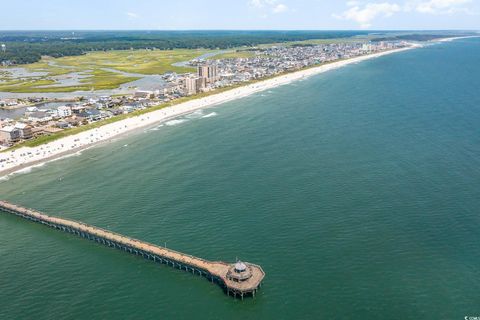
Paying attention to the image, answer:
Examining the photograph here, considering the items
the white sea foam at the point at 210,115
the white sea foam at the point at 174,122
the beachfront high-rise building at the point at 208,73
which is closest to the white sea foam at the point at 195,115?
the white sea foam at the point at 210,115

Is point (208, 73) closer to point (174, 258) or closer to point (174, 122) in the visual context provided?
point (174, 122)

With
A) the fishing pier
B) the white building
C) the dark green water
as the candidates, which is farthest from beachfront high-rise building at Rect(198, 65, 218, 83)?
the fishing pier

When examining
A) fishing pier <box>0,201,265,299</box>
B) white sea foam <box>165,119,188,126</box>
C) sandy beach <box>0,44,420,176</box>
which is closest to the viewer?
fishing pier <box>0,201,265,299</box>

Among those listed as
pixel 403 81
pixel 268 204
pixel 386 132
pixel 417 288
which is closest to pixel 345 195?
pixel 268 204

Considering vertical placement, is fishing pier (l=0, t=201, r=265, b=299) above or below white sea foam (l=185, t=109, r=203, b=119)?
below

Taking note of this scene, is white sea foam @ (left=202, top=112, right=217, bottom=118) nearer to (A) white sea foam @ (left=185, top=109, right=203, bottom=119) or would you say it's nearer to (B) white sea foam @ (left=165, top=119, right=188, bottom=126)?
(A) white sea foam @ (left=185, top=109, right=203, bottom=119)

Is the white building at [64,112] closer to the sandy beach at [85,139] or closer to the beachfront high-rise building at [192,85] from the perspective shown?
the sandy beach at [85,139]

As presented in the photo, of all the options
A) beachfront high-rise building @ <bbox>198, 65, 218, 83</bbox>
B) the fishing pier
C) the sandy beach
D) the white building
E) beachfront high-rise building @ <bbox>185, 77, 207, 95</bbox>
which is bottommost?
the fishing pier

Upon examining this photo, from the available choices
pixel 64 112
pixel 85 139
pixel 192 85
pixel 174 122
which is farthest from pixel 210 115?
pixel 64 112

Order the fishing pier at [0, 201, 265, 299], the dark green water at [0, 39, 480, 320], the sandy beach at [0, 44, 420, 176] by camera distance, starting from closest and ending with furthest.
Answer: the dark green water at [0, 39, 480, 320] < the fishing pier at [0, 201, 265, 299] < the sandy beach at [0, 44, 420, 176]
